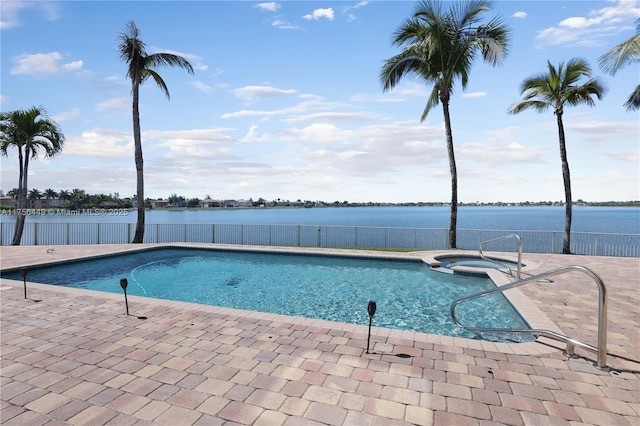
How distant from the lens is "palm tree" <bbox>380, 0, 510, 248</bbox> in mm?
12711

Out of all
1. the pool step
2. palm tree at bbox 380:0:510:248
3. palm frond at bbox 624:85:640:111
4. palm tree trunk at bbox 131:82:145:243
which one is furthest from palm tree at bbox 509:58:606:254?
palm tree trunk at bbox 131:82:145:243

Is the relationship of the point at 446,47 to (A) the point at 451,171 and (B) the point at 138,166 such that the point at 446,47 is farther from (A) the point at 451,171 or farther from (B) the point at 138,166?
(B) the point at 138,166

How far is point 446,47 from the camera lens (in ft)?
43.3

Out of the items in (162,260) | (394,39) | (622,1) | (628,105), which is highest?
(394,39)

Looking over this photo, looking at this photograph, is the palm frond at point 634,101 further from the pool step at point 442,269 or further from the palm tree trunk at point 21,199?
the palm tree trunk at point 21,199

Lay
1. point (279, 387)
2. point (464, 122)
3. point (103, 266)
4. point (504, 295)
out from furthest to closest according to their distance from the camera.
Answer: point (464, 122)
point (103, 266)
point (504, 295)
point (279, 387)

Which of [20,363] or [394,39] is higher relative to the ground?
[394,39]

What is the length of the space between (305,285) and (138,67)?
13.7m

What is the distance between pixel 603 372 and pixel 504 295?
379 centimetres

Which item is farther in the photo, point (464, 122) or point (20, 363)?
point (464, 122)

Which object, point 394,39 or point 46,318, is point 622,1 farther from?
point 46,318

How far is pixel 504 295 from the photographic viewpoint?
7293mm

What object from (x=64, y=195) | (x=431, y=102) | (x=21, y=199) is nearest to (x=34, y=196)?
(x=64, y=195)

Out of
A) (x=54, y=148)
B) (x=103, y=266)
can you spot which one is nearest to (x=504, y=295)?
(x=103, y=266)
